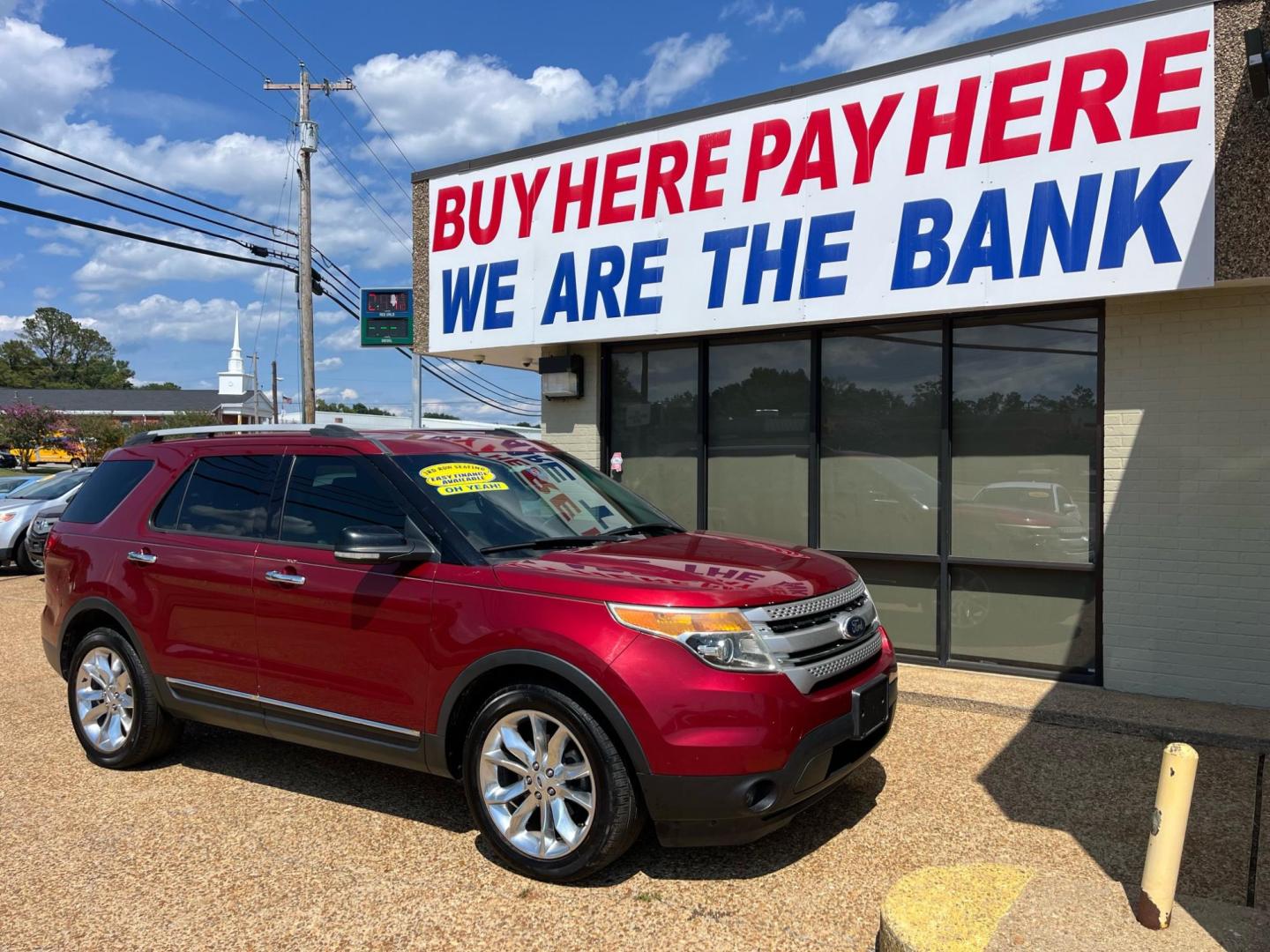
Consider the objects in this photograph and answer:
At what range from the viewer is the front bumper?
3.39 m

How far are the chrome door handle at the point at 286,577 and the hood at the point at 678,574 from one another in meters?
1.11

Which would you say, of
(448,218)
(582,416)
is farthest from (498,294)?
(582,416)

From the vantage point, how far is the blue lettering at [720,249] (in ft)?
25.1

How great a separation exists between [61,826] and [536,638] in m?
2.62

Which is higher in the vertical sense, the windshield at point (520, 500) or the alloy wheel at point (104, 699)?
the windshield at point (520, 500)

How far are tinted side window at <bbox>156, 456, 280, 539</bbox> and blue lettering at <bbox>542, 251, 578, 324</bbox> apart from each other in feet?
13.5

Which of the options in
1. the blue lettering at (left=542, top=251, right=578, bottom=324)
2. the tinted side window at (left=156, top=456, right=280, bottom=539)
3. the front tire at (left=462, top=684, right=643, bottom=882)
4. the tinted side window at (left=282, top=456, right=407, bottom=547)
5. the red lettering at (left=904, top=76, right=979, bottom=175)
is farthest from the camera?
the blue lettering at (left=542, top=251, right=578, bottom=324)

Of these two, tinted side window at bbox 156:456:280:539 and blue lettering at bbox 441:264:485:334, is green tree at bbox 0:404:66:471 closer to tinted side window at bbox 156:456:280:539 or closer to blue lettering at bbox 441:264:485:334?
blue lettering at bbox 441:264:485:334

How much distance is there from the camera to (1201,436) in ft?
20.4

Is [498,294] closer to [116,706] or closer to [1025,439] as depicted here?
[1025,439]

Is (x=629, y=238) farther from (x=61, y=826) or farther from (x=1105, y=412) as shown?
(x=61, y=826)

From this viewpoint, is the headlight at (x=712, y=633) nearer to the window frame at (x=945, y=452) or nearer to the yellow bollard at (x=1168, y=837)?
the yellow bollard at (x=1168, y=837)

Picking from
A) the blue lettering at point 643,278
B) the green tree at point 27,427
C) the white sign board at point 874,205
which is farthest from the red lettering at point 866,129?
the green tree at point 27,427

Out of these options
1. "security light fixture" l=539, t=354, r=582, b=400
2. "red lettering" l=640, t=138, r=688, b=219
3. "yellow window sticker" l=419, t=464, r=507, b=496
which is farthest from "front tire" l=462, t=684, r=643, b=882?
"security light fixture" l=539, t=354, r=582, b=400
